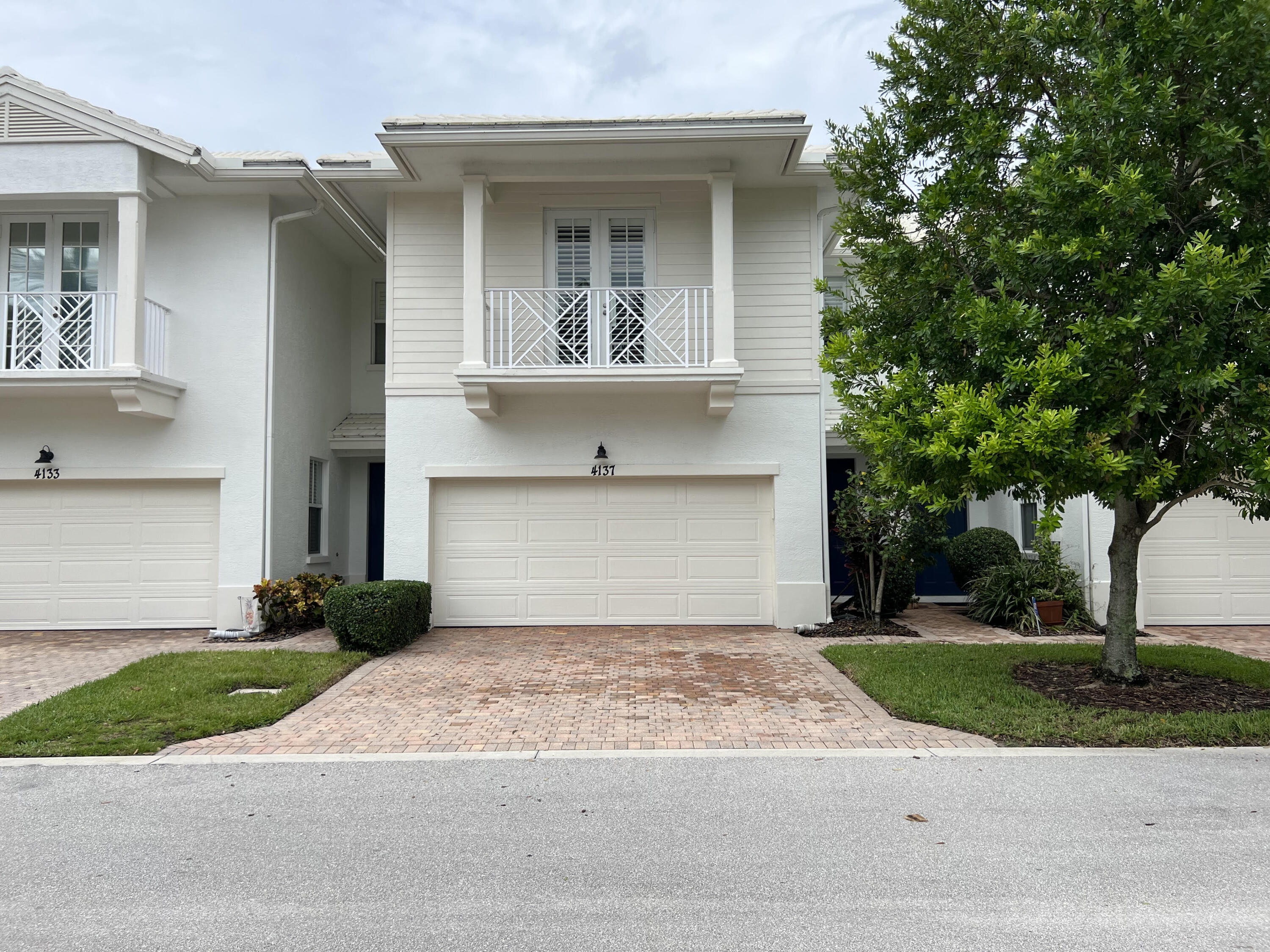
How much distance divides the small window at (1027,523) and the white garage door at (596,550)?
4714 mm

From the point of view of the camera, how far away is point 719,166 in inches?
444

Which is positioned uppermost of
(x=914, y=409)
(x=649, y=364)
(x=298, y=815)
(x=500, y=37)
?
(x=500, y=37)

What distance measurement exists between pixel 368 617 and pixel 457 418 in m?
3.27

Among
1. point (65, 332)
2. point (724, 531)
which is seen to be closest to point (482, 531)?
point (724, 531)

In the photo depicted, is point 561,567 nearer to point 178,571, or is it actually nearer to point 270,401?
point 270,401

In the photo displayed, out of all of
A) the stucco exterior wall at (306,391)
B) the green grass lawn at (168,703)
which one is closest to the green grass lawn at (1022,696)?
the green grass lawn at (168,703)

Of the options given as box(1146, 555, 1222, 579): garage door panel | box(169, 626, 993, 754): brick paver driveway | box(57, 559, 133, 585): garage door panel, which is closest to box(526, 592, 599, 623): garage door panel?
box(169, 626, 993, 754): brick paver driveway

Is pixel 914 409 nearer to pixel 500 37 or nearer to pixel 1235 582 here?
pixel 1235 582

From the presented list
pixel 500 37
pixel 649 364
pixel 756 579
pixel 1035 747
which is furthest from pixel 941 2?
pixel 500 37

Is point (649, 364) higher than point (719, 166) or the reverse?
the reverse

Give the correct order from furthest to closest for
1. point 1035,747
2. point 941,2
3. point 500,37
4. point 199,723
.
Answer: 1. point 500,37
2. point 941,2
3. point 199,723
4. point 1035,747

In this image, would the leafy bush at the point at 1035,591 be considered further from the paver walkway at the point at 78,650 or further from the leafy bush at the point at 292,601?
the leafy bush at the point at 292,601

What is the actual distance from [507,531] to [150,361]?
5.34m

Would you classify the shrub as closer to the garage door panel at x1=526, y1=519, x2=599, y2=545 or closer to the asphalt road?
the garage door panel at x1=526, y1=519, x2=599, y2=545
